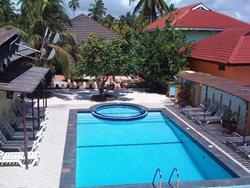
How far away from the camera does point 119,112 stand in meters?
23.2

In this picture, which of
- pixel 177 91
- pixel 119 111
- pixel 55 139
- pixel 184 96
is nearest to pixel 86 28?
pixel 177 91

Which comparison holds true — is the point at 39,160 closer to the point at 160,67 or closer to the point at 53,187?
the point at 53,187

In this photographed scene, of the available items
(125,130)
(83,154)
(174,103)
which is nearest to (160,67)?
(174,103)

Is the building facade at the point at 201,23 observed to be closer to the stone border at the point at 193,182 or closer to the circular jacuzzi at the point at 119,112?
the circular jacuzzi at the point at 119,112

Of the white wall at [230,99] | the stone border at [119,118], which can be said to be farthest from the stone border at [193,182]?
the white wall at [230,99]

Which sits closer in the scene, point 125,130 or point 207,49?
point 125,130

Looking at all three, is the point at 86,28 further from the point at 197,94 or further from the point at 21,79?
the point at 21,79

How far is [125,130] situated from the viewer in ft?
64.2

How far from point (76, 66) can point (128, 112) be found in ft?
16.4

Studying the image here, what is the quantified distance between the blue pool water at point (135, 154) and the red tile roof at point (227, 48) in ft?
21.8

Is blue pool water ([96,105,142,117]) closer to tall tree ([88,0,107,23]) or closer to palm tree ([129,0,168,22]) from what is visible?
palm tree ([129,0,168,22])

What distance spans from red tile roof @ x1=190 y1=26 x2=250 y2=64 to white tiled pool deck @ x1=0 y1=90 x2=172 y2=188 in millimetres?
4539

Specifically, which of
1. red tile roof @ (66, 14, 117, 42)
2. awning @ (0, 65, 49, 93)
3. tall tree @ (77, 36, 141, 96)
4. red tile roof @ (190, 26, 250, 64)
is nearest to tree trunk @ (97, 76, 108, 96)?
tall tree @ (77, 36, 141, 96)

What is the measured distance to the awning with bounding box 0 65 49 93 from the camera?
12.5 m
